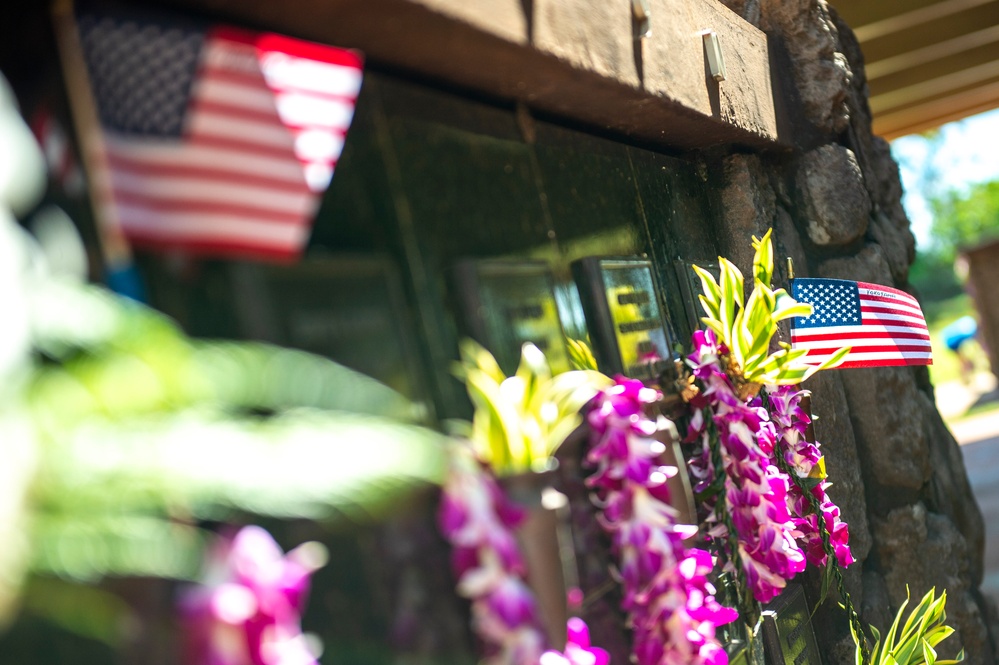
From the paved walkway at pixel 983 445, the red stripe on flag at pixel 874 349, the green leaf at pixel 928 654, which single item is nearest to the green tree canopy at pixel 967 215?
the paved walkway at pixel 983 445

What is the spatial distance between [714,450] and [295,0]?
165 cm

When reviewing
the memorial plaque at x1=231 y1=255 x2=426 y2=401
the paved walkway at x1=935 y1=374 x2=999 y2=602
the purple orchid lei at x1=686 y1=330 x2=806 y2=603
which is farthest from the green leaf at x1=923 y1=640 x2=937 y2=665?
the paved walkway at x1=935 y1=374 x2=999 y2=602

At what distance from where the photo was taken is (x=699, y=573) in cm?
208

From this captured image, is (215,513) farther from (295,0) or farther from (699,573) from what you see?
(699,573)

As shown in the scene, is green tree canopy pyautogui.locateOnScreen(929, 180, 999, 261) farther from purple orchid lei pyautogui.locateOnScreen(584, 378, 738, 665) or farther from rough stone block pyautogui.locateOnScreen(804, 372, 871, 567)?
purple orchid lei pyautogui.locateOnScreen(584, 378, 738, 665)

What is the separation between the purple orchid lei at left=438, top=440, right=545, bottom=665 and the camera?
1.54m

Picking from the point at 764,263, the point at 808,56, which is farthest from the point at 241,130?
the point at 808,56

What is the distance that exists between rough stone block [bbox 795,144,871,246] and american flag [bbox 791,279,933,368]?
0.33 metres

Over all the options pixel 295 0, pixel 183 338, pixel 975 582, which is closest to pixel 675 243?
pixel 295 0

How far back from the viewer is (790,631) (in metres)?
3.11

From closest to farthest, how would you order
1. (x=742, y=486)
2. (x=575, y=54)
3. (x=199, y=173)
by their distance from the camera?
(x=199, y=173)
(x=575, y=54)
(x=742, y=486)

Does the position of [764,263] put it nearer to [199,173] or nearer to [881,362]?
[881,362]

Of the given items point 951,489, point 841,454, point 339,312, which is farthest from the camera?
point 951,489

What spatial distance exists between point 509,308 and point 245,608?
1.04 metres
